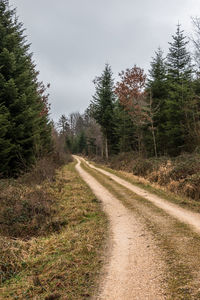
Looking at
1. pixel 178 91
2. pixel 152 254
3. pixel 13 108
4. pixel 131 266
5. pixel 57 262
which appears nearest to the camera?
pixel 131 266

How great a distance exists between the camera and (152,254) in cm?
439

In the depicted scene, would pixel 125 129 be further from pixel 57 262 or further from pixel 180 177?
pixel 57 262

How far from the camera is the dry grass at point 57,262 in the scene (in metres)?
3.33

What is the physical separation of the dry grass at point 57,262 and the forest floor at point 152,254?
0.34m

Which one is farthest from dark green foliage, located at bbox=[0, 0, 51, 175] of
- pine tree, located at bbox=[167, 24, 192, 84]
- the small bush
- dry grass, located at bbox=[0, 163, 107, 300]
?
pine tree, located at bbox=[167, 24, 192, 84]

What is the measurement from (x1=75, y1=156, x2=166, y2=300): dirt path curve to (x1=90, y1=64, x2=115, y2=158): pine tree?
1035 inches

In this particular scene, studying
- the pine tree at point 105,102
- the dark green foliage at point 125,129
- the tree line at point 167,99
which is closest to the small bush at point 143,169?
Answer: the tree line at point 167,99

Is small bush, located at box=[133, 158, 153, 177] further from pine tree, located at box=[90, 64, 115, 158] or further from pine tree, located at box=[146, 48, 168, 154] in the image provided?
pine tree, located at box=[90, 64, 115, 158]

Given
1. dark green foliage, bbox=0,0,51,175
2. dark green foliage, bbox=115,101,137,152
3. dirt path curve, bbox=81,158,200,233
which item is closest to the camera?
dirt path curve, bbox=81,158,200,233

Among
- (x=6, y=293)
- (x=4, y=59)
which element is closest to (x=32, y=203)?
(x=6, y=293)

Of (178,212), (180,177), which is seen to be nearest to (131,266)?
(178,212)

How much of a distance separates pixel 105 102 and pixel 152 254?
29381 mm

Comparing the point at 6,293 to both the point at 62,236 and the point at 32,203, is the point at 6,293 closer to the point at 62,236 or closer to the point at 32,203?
the point at 62,236

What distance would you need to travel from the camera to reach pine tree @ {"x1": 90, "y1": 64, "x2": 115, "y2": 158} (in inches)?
1254
